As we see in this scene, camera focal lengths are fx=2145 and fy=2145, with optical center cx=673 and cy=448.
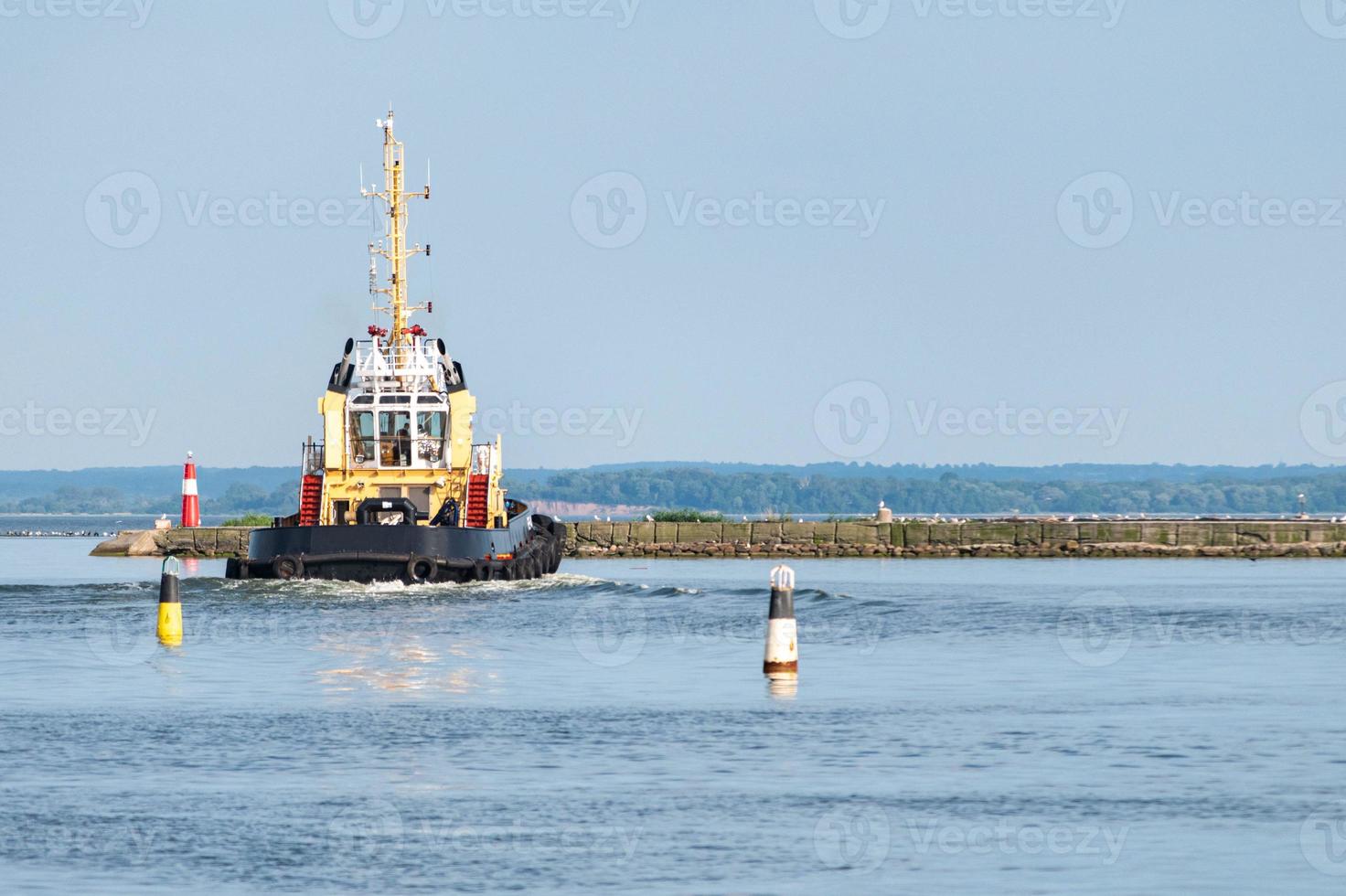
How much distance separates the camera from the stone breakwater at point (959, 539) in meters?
80.2

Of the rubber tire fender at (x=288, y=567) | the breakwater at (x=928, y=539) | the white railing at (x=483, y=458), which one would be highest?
the white railing at (x=483, y=458)

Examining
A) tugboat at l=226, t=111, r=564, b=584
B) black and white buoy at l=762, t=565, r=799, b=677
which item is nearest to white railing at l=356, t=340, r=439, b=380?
tugboat at l=226, t=111, r=564, b=584

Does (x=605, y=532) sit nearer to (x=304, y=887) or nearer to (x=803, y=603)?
(x=803, y=603)

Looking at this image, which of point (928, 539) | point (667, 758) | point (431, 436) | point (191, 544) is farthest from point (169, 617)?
point (928, 539)

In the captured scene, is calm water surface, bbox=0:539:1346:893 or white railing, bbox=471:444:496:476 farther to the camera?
white railing, bbox=471:444:496:476

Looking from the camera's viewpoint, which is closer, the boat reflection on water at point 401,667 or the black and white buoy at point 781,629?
the black and white buoy at point 781,629

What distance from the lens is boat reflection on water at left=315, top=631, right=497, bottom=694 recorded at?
82.0 ft

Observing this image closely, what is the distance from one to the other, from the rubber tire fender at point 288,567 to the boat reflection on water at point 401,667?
504 inches

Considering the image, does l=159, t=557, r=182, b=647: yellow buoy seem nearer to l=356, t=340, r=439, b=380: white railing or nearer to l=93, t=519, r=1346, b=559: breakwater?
l=356, t=340, r=439, b=380: white railing

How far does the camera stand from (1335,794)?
52.5ft

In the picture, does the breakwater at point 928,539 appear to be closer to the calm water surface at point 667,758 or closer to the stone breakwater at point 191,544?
the stone breakwater at point 191,544

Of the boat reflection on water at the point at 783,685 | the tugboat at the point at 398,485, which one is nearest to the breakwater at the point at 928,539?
the tugboat at the point at 398,485

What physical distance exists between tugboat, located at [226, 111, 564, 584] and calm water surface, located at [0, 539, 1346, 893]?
9.16 metres

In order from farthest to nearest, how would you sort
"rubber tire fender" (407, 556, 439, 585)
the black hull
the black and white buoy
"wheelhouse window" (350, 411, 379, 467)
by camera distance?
"wheelhouse window" (350, 411, 379, 467) → the black hull → "rubber tire fender" (407, 556, 439, 585) → the black and white buoy
